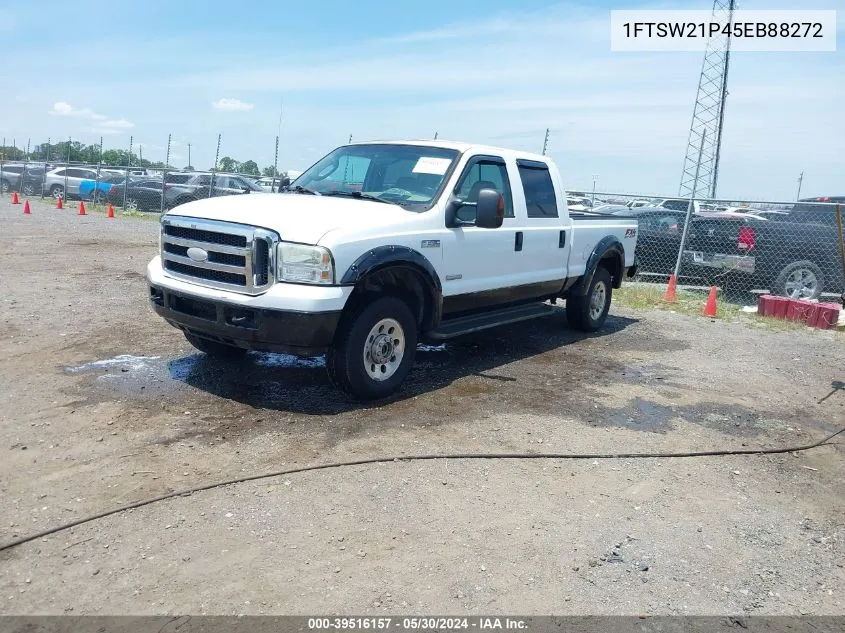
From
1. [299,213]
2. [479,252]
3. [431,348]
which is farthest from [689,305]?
[299,213]

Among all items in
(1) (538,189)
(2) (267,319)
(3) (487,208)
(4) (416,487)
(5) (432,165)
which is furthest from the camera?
(1) (538,189)

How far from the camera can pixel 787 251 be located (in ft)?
37.9

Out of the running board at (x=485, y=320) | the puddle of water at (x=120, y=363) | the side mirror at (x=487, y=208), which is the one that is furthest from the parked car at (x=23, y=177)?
the side mirror at (x=487, y=208)

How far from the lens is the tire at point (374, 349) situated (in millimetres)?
5285

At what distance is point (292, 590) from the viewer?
3.11 m

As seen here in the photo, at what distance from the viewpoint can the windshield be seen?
20.1ft

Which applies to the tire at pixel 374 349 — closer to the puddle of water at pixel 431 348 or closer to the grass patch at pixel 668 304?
the puddle of water at pixel 431 348

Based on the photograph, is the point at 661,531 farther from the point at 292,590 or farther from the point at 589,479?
the point at 292,590

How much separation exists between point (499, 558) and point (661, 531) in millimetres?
967

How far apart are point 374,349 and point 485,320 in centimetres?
148

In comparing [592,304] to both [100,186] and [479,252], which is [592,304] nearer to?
[479,252]

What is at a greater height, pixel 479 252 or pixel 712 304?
pixel 479 252

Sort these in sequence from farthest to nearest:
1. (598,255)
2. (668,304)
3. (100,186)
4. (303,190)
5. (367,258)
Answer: (100,186) < (668,304) < (598,255) < (303,190) < (367,258)

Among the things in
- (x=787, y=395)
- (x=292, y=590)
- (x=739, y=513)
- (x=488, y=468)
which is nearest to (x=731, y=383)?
(x=787, y=395)
